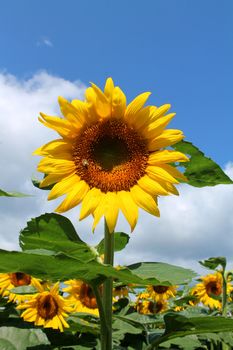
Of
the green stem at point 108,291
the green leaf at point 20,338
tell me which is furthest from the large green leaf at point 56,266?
the green leaf at point 20,338

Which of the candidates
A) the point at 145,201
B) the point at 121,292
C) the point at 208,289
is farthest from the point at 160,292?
the point at 145,201

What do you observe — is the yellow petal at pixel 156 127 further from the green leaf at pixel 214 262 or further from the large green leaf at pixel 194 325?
the green leaf at pixel 214 262

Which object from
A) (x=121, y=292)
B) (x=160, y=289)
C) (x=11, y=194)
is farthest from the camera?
(x=160, y=289)

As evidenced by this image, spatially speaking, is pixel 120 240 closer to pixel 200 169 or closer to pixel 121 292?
pixel 200 169

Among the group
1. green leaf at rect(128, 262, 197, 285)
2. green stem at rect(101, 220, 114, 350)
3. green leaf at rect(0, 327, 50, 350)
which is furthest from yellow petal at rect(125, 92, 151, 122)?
green leaf at rect(0, 327, 50, 350)

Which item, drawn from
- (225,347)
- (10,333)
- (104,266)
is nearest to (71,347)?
(10,333)

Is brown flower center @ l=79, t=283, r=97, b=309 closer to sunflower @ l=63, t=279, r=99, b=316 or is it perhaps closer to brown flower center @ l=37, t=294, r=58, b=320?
sunflower @ l=63, t=279, r=99, b=316
